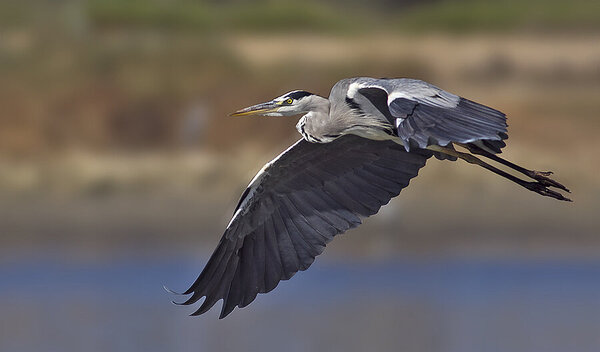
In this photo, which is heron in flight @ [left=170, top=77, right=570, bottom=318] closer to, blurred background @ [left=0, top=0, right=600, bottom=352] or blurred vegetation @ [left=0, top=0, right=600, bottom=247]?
blurred background @ [left=0, top=0, right=600, bottom=352]

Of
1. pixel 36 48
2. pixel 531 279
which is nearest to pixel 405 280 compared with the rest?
pixel 531 279

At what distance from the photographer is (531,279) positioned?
14281 millimetres

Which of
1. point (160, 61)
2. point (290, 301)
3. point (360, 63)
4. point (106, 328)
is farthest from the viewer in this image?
point (160, 61)

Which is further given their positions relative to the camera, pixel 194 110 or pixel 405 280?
pixel 194 110

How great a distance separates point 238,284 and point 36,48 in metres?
12.3

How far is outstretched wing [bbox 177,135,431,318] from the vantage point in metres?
8.21

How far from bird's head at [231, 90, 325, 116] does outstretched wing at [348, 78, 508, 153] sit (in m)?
0.75

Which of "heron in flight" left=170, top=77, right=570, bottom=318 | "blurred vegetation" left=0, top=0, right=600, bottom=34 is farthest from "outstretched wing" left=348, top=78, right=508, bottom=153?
"blurred vegetation" left=0, top=0, right=600, bottom=34

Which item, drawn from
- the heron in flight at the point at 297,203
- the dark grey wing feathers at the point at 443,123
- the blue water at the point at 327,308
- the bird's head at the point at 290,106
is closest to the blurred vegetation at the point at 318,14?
the blue water at the point at 327,308

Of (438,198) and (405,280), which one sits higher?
(438,198)

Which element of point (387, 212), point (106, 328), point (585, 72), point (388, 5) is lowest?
point (106, 328)

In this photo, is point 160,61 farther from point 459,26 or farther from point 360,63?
point 459,26

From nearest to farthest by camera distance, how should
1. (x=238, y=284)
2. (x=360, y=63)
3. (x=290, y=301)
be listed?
(x=238, y=284) → (x=290, y=301) → (x=360, y=63)

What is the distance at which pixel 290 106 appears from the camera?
805 centimetres
